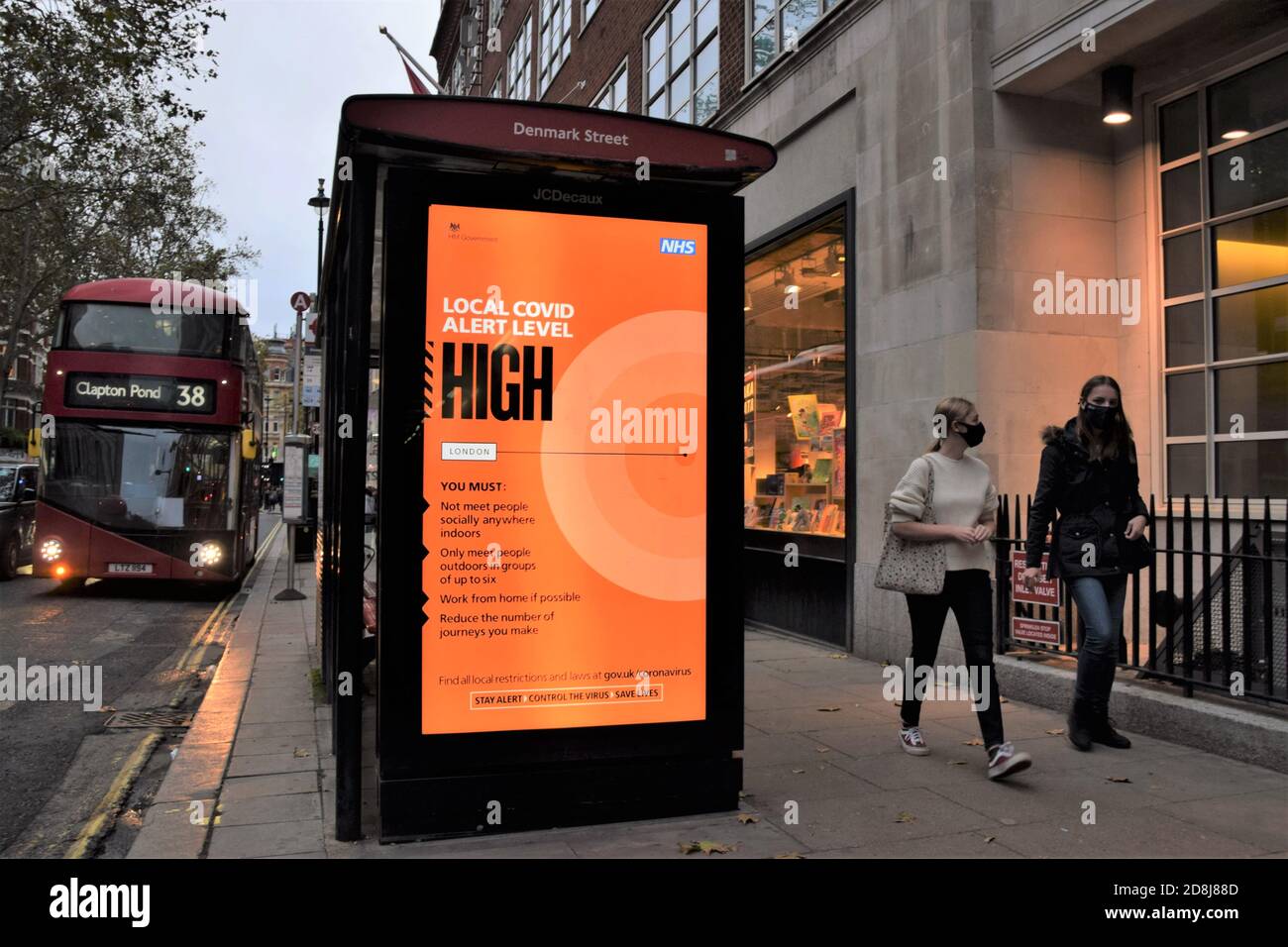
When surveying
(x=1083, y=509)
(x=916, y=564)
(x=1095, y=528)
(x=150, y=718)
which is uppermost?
(x=1083, y=509)

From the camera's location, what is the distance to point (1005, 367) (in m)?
7.56

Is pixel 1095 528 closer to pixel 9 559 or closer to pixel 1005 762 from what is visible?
pixel 1005 762

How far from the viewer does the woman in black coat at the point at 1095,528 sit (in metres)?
5.29

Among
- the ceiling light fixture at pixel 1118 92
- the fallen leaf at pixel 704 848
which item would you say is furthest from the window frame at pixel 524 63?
the fallen leaf at pixel 704 848

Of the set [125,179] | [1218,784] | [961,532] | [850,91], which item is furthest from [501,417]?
[125,179]

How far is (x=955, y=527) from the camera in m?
5.06

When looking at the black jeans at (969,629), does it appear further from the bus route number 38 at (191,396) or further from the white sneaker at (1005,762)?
the bus route number 38 at (191,396)

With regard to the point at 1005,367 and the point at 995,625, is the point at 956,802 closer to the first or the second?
the point at 995,625

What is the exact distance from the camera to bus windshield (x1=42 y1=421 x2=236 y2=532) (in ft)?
44.3

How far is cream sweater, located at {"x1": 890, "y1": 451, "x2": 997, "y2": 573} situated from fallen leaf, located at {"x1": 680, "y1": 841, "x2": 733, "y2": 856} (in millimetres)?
2048

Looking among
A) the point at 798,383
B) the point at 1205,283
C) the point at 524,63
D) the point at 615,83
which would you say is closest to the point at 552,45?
the point at 524,63

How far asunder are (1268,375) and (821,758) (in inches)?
169

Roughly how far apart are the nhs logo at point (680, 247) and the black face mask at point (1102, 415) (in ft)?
8.26

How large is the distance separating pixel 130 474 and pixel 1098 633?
42.2ft
